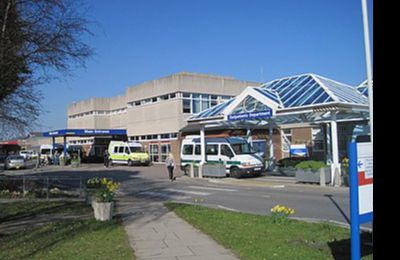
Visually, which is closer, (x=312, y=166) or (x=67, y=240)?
(x=67, y=240)

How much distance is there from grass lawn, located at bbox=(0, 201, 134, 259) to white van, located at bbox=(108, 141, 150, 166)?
3470 cm

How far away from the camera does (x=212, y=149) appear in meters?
29.7

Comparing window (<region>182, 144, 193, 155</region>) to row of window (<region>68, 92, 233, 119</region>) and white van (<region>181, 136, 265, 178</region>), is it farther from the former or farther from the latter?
row of window (<region>68, 92, 233, 119</region>)

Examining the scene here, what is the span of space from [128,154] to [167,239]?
39716 millimetres

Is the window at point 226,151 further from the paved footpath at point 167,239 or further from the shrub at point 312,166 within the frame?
the paved footpath at point 167,239

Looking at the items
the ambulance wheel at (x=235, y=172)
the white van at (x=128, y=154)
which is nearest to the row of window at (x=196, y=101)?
the white van at (x=128, y=154)

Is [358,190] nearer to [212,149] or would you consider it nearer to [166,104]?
[212,149]

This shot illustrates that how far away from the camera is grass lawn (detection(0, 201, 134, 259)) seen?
7.54 meters

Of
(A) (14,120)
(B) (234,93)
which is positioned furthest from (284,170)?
(B) (234,93)

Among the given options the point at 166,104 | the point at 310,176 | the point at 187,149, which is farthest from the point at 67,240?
the point at 166,104

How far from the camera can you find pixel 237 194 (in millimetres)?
19516
